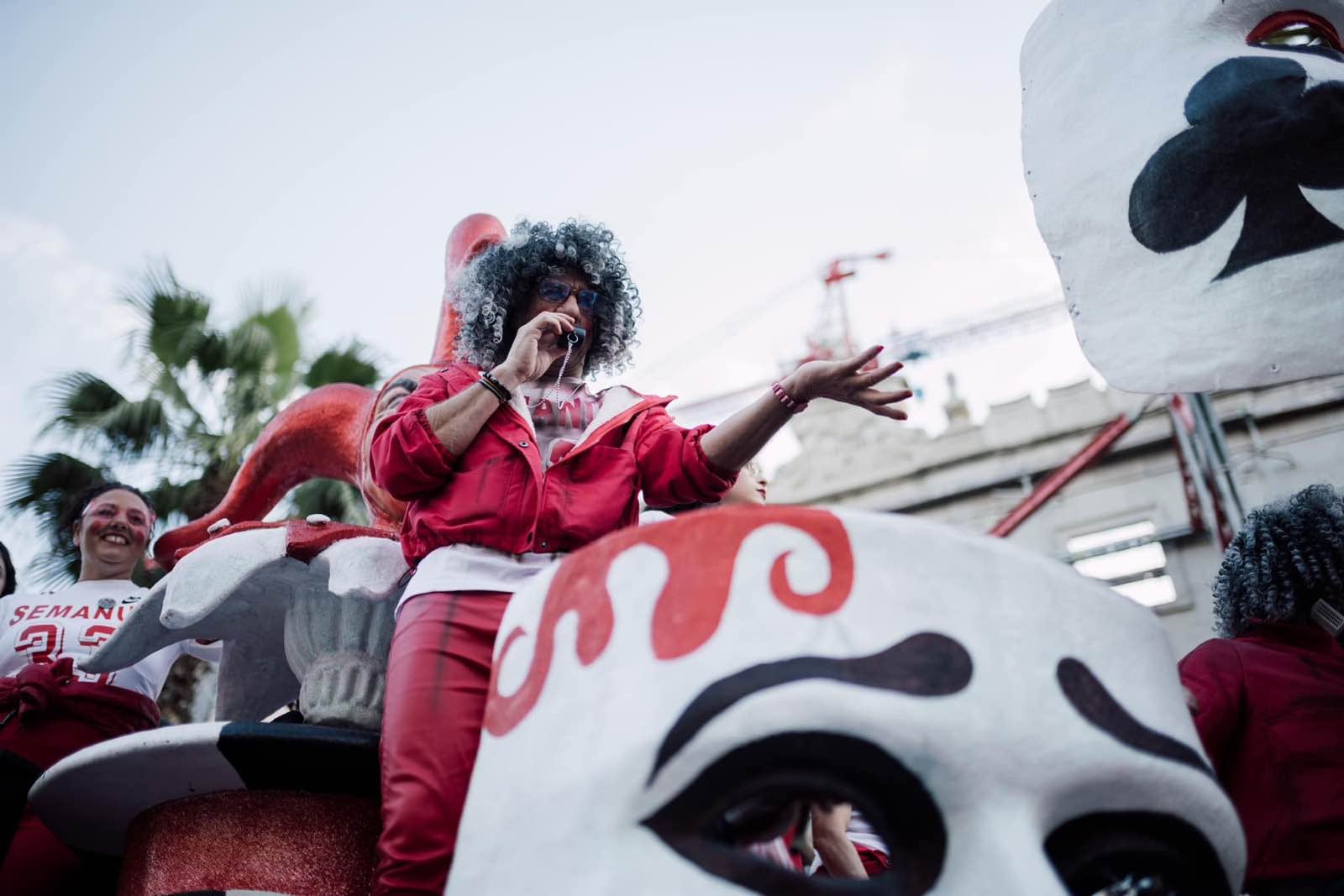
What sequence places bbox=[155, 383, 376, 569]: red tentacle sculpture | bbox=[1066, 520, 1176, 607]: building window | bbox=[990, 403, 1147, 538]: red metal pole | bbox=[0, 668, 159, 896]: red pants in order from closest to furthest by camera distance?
bbox=[0, 668, 159, 896]: red pants, bbox=[155, 383, 376, 569]: red tentacle sculpture, bbox=[990, 403, 1147, 538]: red metal pole, bbox=[1066, 520, 1176, 607]: building window

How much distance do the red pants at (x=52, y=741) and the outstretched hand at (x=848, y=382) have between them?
7.18 feet

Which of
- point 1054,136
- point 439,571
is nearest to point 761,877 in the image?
point 439,571

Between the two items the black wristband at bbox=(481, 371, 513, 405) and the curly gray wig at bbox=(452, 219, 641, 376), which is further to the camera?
the curly gray wig at bbox=(452, 219, 641, 376)

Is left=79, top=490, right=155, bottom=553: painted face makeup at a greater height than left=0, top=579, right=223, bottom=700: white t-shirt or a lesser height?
greater

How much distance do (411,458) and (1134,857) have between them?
4.76ft

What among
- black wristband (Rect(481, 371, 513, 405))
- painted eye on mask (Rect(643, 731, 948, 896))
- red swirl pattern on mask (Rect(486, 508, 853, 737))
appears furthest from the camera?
black wristband (Rect(481, 371, 513, 405))

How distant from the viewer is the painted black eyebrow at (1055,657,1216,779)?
1601mm

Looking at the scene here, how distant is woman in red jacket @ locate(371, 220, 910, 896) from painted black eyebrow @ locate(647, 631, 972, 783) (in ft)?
2.15

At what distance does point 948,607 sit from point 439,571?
1074 mm

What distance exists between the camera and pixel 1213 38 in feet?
9.25

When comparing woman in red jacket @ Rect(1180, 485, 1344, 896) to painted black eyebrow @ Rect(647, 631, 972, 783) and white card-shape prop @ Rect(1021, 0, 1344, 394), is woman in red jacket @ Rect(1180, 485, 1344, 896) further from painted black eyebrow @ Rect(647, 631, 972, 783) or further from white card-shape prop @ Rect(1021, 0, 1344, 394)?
painted black eyebrow @ Rect(647, 631, 972, 783)

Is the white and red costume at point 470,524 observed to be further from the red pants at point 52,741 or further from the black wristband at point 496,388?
the red pants at point 52,741

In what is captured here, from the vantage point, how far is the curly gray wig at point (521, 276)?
2.84m

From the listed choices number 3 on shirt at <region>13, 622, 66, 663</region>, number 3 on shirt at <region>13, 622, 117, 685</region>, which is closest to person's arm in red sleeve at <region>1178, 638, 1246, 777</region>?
number 3 on shirt at <region>13, 622, 117, 685</region>
